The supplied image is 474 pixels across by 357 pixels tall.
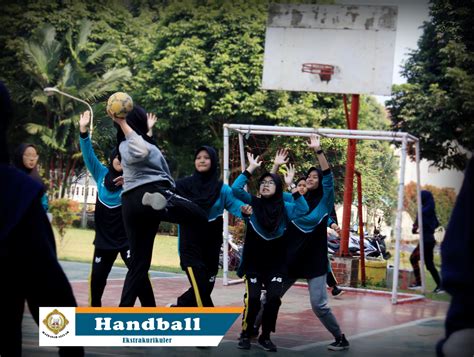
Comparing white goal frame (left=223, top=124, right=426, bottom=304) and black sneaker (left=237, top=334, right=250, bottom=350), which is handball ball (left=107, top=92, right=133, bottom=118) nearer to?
black sneaker (left=237, top=334, right=250, bottom=350)

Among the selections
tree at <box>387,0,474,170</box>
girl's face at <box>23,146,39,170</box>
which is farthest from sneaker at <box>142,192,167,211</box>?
tree at <box>387,0,474,170</box>

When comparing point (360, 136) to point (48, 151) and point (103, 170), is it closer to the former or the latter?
point (103, 170)

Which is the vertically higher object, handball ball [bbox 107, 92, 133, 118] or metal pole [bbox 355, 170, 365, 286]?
handball ball [bbox 107, 92, 133, 118]

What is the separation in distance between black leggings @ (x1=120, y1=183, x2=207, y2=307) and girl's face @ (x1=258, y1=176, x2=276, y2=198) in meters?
1.06

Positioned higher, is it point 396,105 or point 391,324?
point 396,105

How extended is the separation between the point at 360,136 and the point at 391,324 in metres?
2.91

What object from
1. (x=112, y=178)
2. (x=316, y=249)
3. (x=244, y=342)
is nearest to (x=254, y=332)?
(x=244, y=342)

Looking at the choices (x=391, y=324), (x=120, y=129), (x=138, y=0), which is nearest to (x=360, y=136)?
(x=391, y=324)

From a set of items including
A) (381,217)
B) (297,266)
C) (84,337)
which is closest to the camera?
(84,337)

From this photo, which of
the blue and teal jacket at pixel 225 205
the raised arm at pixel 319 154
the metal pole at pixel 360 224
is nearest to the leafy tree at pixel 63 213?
the metal pole at pixel 360 224

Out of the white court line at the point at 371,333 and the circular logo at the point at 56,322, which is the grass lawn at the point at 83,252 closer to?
the white court line at the point at 371,333

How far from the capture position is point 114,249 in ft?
27.5

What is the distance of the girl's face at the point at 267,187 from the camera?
8.01 m

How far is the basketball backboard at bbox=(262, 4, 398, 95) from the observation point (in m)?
15.2
